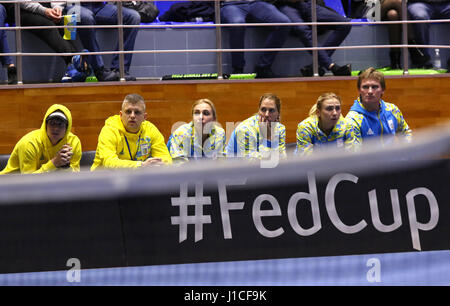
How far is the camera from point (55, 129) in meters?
5.16

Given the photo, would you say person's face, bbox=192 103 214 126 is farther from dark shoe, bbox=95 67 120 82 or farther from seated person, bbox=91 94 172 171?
dark shoe, bbox=95 67 120 82

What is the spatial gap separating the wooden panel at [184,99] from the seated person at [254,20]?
0.65 ft

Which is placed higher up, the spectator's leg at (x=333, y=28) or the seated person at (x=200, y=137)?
the spectator's leg at (x=333, y=28)

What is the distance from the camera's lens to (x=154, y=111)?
6.71 metres

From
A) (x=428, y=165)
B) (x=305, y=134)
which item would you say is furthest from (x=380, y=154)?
(x=305, y=134)

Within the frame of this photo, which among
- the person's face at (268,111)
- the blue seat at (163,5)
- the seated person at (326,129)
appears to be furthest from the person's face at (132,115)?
the blue seat at (163,5)

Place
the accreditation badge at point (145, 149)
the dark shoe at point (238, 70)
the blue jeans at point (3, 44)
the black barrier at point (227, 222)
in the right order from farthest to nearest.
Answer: the dark shoe at point (238, 70), the blue jeans at point (3, 44), the accreditation badge at point (145, 149), the black barrier at point (227, 222)

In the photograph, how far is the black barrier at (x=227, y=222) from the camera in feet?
7.72

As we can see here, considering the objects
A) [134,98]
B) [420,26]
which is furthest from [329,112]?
[420,26]

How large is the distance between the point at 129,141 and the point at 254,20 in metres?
2.03

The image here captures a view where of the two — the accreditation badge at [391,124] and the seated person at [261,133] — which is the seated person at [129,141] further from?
the accreditation badge at [391,124]

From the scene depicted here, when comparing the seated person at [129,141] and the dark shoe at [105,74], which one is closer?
the seated person at [129,141]

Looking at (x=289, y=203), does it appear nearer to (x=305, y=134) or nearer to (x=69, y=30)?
(x=305, y=134)

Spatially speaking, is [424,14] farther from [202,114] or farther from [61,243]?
[61,243]
